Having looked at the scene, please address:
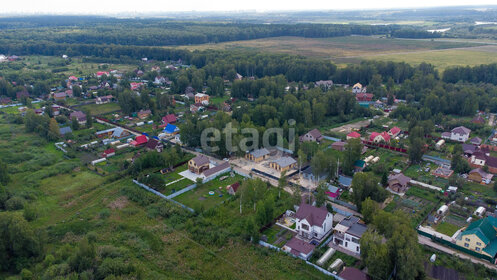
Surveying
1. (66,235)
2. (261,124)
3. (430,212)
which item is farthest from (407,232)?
(261,124)

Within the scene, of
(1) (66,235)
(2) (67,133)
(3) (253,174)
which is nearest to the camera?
(1) (66,235)

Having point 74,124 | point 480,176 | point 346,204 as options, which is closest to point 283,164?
point 346,204

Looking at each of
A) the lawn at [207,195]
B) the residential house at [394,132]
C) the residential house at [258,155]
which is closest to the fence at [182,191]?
the lawn at [207,195]

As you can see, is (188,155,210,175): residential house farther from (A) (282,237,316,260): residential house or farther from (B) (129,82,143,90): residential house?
Answer: (B) (129,82,143,90): residential house

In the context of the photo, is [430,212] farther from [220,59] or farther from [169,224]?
[220,59]

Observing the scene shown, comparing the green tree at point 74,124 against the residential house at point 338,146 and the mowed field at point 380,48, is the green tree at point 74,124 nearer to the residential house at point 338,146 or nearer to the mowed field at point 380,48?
the residential house at point 338,146

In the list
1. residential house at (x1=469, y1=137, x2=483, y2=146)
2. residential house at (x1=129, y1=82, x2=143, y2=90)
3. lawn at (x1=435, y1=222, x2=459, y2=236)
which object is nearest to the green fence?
lawn at (x1=435, y1=222, x2=459, y2=236)

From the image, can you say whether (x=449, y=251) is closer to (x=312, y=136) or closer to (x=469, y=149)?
(x=469, y=149)
